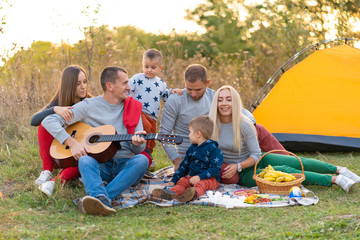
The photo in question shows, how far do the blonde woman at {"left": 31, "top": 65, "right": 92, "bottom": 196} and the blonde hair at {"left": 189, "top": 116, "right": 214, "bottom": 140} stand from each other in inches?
47.7

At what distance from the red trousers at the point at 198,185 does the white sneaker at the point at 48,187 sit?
3.59 feet

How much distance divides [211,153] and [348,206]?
1.30 m

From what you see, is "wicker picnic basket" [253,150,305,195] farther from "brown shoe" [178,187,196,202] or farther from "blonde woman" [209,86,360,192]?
"brown shoe" [178,187,196,202]

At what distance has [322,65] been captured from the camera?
269 inches

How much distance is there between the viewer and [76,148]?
13.2ft

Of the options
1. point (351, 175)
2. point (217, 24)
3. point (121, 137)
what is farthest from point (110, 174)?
point (217, 24)

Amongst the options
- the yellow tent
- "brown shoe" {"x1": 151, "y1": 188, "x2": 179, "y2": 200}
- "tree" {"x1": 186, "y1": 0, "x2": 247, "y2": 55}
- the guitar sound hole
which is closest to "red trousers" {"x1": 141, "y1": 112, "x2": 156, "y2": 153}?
the guitar sound hole

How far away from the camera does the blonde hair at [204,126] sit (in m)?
4.34

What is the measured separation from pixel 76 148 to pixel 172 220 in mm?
1171

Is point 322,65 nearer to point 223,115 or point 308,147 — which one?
point 308,147

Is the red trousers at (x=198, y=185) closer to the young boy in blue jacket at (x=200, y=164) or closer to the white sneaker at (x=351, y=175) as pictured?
the young boy in blue jacket at (x=200, y=164)

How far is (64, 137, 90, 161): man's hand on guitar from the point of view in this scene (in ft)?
13.1

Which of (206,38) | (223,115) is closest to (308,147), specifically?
(223,115)

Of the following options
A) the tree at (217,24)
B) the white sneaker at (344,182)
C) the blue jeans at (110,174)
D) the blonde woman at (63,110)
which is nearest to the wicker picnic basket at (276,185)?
the white sneaker at (344,182)
